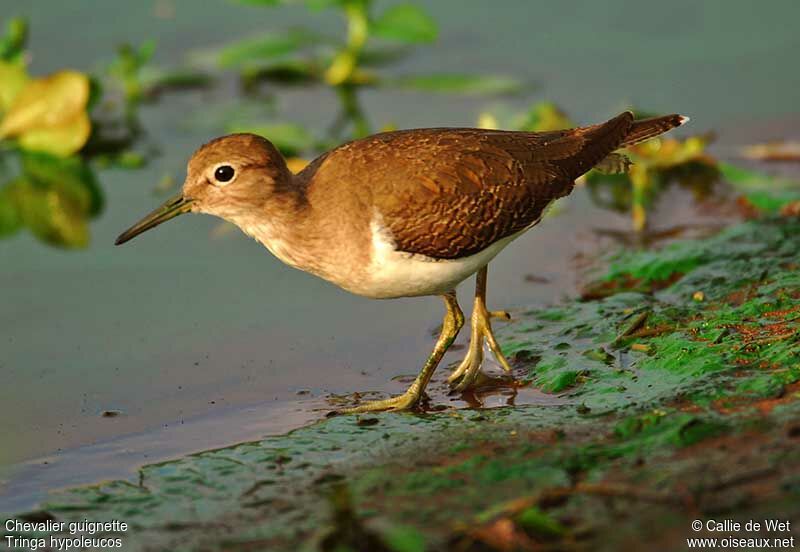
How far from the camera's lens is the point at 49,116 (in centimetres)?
1138

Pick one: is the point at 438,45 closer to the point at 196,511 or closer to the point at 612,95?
the point at 612,95

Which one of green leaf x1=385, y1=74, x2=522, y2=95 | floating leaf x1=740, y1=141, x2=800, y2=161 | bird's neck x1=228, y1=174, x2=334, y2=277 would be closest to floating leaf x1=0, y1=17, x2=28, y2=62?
green leaf x1=385, y1=74, x2=522, y2=95

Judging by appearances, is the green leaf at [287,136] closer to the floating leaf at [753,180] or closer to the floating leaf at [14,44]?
the floating leaf at [14,44]

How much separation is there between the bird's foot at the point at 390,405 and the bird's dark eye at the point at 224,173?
1590 mm

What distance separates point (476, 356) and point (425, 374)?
1.82ft

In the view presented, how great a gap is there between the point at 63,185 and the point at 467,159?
197 inches

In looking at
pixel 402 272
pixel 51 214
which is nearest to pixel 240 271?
pixel 51 214

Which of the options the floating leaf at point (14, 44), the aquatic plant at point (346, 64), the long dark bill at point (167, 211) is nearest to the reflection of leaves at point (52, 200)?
the floating leaf at point (14, 44)

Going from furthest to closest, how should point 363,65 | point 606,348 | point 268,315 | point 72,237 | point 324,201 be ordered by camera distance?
point 363,65 → point 72,237 → point 268,315 → point 606,348 → point 324,201

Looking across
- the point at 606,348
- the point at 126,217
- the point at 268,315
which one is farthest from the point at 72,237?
the point at 606,348

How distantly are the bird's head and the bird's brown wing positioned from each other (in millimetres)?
364

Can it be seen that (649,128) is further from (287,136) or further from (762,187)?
(287,136)

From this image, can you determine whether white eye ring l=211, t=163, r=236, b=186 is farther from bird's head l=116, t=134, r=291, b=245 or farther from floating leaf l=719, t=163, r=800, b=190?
floating leaf l=719, t=163, r=800, b=190

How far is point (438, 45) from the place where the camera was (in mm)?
14094
